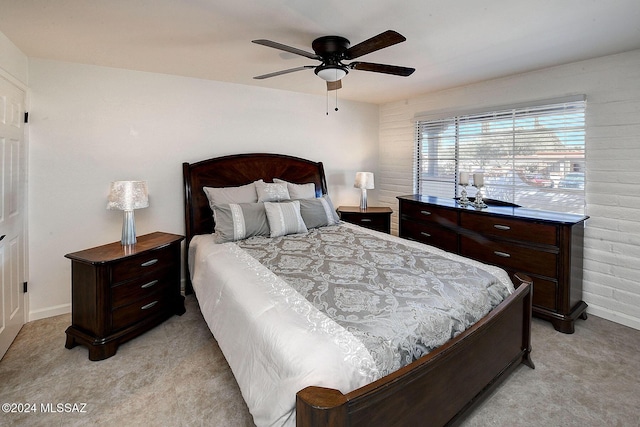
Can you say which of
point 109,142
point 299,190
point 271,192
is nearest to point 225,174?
point 271,192

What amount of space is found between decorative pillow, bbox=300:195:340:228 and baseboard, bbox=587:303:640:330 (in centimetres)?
264

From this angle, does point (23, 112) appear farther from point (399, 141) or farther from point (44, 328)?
point (399, 141)

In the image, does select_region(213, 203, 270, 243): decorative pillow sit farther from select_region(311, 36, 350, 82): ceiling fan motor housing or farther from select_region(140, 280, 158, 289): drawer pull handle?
select_region(311, 36, 350, 82): ceiling fan motor housing

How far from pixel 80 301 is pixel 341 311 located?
7.10 ft

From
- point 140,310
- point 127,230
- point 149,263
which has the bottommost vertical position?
point 140,310

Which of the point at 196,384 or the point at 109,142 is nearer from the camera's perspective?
the point at 196,384

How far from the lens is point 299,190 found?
3789 millimetres

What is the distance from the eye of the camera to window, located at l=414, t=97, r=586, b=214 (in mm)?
3150

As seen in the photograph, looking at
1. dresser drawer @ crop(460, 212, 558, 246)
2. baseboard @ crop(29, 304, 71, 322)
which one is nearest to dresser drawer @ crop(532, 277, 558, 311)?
dresser drawer @ crop(460, 212, 558, 246)

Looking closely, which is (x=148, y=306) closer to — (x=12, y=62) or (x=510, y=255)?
(x=12, y=62)

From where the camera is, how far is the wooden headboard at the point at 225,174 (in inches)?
136

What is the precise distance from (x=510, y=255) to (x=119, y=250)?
350 centimetres

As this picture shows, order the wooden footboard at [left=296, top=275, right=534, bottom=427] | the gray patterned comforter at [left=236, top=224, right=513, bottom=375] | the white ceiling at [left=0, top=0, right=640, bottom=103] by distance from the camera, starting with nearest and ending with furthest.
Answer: the wooden footboard at [left=296, top=275, right=534, bottom=427]
the gray patterned comforter at [left=236, top=224, right=513, bottom=375]
the white ceiling at [left=0, top=0, right=640, bottom=103]

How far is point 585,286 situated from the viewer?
3.09 metres
